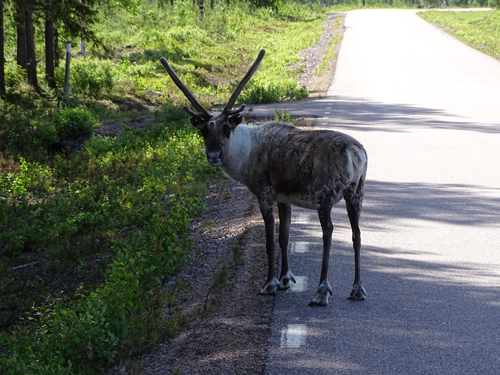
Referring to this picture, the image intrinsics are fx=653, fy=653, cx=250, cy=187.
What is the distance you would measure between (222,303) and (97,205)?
584 centimetres

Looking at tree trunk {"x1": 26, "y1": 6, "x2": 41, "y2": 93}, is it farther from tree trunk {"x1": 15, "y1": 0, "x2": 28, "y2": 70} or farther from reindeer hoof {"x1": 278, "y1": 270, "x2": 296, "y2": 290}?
reindeer hoof {"x1": 278, "y1": 270, "x2": 296, "y2": 290}

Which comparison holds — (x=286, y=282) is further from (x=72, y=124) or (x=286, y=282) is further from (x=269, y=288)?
(x=72, y=124)

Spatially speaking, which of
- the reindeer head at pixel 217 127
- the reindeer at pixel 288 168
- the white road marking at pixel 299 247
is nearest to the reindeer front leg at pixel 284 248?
the reindeer at pixel 288 168

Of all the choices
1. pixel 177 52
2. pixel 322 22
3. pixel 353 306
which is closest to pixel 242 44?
pixel 177 52

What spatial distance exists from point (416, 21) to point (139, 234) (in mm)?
53072

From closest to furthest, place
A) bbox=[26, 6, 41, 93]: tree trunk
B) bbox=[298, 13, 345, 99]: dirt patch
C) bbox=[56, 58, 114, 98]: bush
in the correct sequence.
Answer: bbox=[26, 6, 41, 93]: tree trunk, bbox=[56, 58, 114, 98]: bush, bbox=[298, 13, 345, 99]: dirt patch

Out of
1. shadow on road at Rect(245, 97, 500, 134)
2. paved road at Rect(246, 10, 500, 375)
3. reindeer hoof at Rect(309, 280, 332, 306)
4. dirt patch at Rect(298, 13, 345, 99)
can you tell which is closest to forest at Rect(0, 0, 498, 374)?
dirt patch at Rect(298, 13, 345, 99)

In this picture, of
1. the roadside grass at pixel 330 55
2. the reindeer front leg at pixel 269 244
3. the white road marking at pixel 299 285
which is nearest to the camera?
the reindeer front leg at pixel 269 244

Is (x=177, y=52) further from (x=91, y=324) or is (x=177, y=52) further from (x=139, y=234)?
(x=91, y=324)

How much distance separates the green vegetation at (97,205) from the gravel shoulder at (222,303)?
17 centimetres

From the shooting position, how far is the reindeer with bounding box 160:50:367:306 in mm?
6031

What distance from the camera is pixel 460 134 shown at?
15.0 metres

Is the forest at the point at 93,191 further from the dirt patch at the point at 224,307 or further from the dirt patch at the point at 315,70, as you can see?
the dirt patch at the point at 315,70

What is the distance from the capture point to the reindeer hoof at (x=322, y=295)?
6023 millimetres
